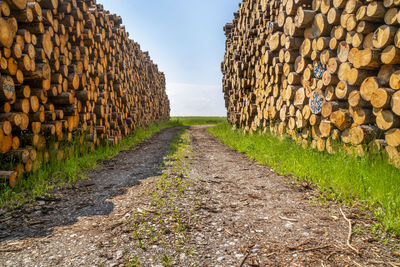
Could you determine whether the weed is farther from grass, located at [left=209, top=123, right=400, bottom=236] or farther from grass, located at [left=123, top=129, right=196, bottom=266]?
grass, located at [left=209, top=123, right=400, bottom=236]

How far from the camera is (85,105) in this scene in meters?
6.35

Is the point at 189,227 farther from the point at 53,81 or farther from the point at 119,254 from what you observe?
the point at 53,81

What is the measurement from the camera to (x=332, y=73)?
4664 mm

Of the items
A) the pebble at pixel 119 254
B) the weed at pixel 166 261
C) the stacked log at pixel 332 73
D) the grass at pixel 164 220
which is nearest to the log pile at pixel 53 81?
the grass at pixel 164 220

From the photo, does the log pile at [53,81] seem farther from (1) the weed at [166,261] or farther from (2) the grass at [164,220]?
(1) the weed at [166,261]

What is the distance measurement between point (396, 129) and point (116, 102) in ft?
25.9

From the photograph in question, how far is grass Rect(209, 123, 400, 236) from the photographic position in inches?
108

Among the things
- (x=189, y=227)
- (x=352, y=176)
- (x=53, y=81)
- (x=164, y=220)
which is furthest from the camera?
→ (x=53, y=81)

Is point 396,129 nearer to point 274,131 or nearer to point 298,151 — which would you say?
point 298,151

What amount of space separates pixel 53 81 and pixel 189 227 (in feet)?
14.5

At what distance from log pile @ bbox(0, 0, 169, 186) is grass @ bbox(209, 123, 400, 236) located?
4329mm

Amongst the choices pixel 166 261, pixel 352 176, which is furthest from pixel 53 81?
pixel 352 176

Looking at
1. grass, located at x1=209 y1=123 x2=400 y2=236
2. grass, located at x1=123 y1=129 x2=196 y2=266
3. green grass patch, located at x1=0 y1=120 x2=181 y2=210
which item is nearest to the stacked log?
grass, located at x1=209 y1=123 x2=400 y2=236

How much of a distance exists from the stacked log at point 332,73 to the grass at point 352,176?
0.94 ft
